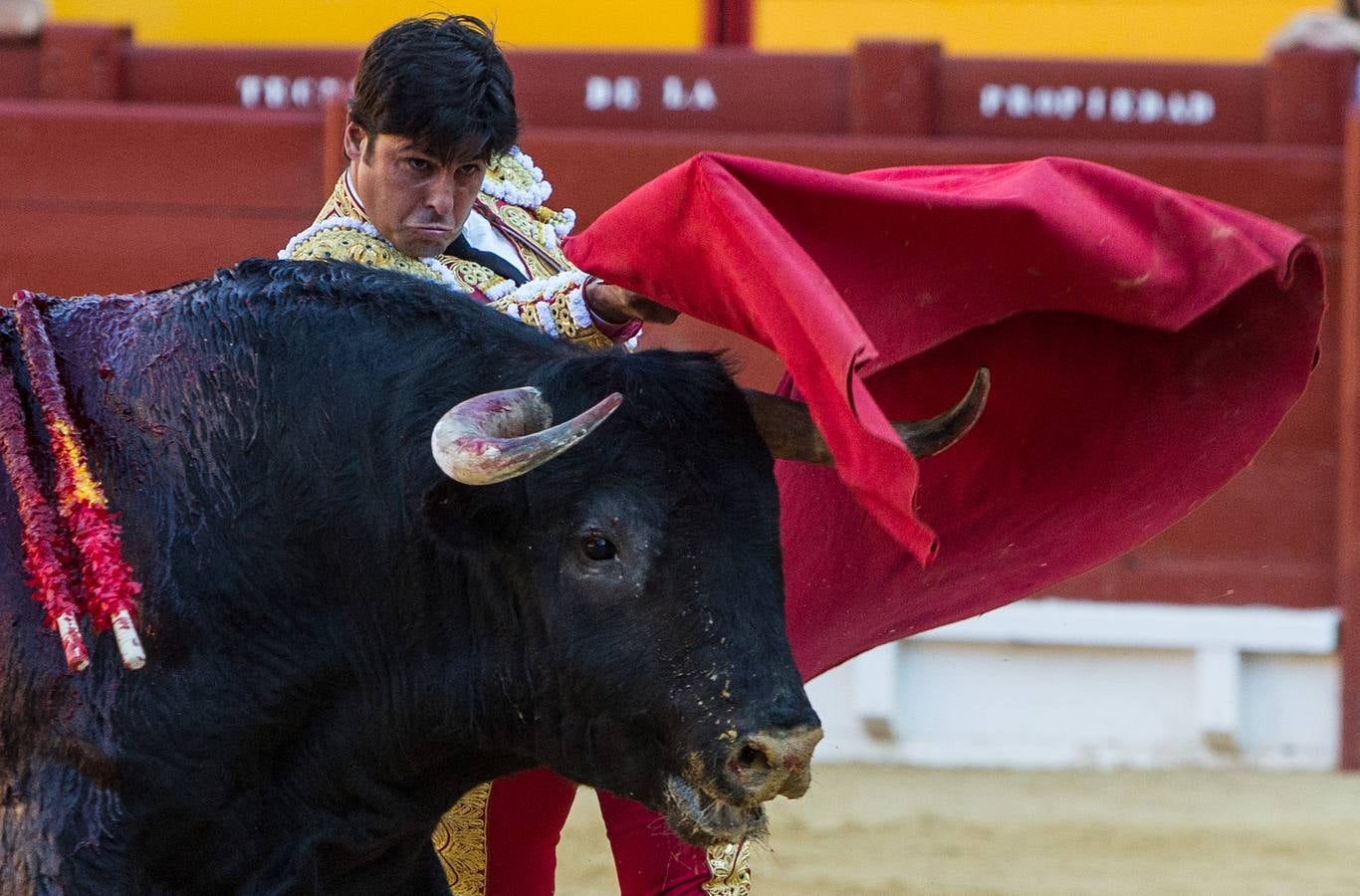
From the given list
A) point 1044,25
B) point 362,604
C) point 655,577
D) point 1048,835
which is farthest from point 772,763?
point 1044,25

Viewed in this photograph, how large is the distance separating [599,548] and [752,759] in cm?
28

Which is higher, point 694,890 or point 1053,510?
point 1053,510

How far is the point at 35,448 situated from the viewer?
2.45 m

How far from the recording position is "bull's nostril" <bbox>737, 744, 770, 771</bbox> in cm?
224

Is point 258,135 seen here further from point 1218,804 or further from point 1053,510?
point 1053,510

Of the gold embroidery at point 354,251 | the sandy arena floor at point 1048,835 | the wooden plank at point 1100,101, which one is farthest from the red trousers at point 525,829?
the wooden plank at point 1100,101

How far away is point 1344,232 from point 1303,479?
0.70 metres

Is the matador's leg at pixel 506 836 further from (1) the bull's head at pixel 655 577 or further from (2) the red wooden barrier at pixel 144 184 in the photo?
(2) the red wooden barrier at pixel 144 184

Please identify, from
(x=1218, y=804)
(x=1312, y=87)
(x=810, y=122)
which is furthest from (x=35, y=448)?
(x=1312, y=87)

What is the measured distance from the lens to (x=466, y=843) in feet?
9.88

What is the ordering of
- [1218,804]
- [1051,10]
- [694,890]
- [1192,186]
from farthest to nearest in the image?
1. [1051,10]
2. [1192,186]
3. [1218,804]
4. [694,890]

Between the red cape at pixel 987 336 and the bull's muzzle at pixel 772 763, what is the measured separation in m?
0.25

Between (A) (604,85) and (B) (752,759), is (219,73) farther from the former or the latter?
(B) (752,759)

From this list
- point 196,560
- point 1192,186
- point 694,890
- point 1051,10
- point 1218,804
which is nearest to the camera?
point 196,560
